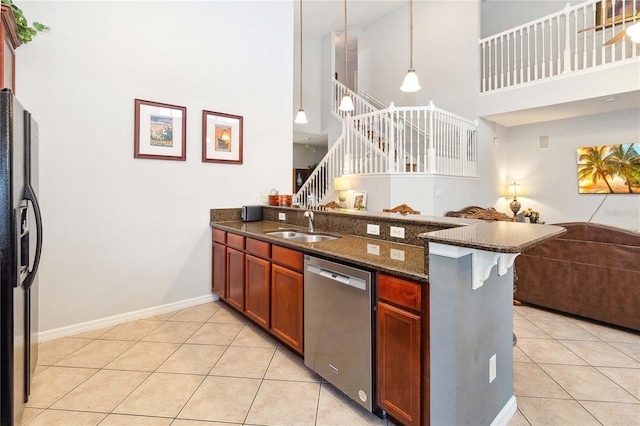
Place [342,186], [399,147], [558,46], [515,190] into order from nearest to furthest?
[558,46]
[399,147]
[342,186]
[515,190]

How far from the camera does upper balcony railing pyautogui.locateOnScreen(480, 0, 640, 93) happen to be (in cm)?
473

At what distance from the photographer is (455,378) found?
1.36 metres

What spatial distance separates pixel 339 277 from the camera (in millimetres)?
1819

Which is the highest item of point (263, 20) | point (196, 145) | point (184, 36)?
point (263, 20)

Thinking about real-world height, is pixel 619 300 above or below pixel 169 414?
above

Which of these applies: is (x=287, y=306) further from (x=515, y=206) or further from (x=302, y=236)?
(x=515, y=206)

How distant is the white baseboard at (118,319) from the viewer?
8.77 ft

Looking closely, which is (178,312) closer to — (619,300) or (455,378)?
(455,378)

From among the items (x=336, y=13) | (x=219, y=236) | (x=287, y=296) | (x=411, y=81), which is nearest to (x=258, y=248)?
(x=287, y=296)

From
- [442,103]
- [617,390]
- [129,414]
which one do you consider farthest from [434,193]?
[129,414]

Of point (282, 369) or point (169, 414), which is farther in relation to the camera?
point (282, 369)

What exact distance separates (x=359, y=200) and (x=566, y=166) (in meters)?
3.85

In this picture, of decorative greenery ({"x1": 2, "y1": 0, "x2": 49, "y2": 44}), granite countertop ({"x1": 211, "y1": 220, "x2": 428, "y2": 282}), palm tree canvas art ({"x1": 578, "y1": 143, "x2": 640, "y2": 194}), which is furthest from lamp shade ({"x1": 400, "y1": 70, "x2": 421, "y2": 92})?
palm tree canvas art ({"x1": 578, "y1": 143, "x2": 640, "y2": 194})

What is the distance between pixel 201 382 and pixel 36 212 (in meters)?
1.38
